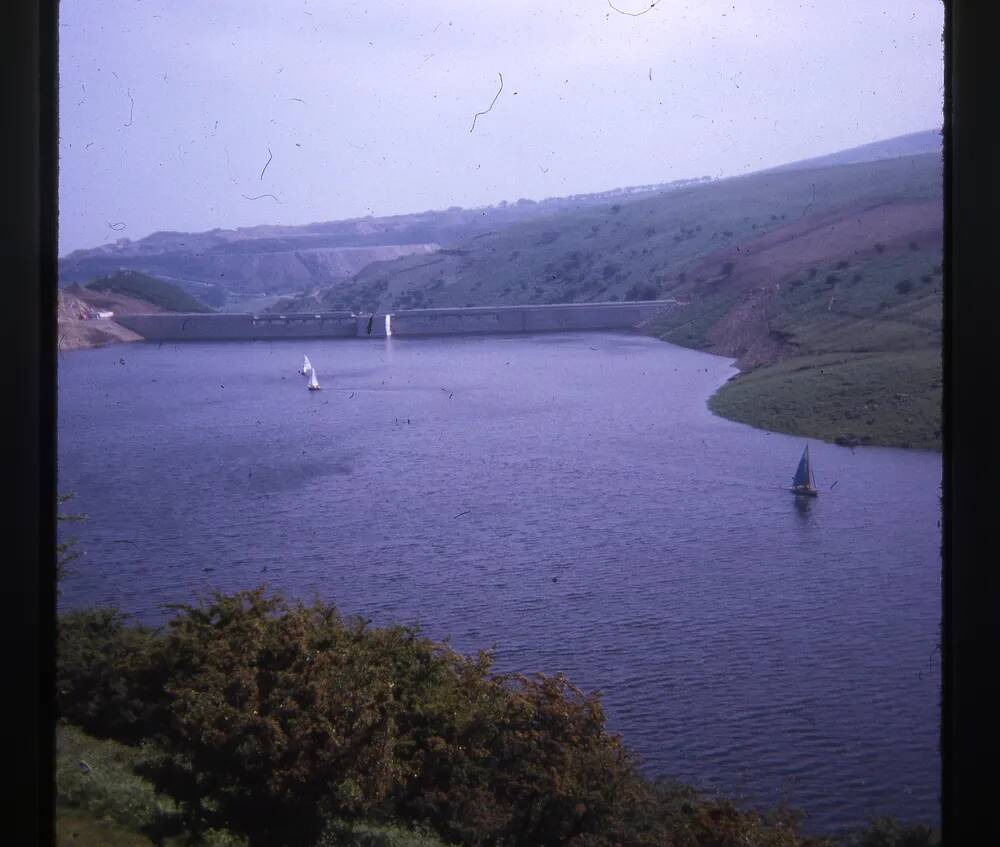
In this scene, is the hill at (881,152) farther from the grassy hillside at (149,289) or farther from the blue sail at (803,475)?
the grassy hillside at (149,289)

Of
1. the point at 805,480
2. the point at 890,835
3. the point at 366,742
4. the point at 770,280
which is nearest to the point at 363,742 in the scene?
the point at 366,742

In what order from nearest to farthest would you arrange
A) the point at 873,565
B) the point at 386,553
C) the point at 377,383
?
1. the point at 873,565
2. the point at 386,553
3. the point at 377,383

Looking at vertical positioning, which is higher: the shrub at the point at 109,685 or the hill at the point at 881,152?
the hill at the point at 881,152

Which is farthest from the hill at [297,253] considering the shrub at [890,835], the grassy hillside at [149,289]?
the shrub at [890,835]

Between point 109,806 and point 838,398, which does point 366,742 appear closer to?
point 109,806

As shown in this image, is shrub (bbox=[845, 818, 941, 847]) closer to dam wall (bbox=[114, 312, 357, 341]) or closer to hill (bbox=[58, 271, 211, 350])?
hill (bbox=[58, 271, 211, 350])
